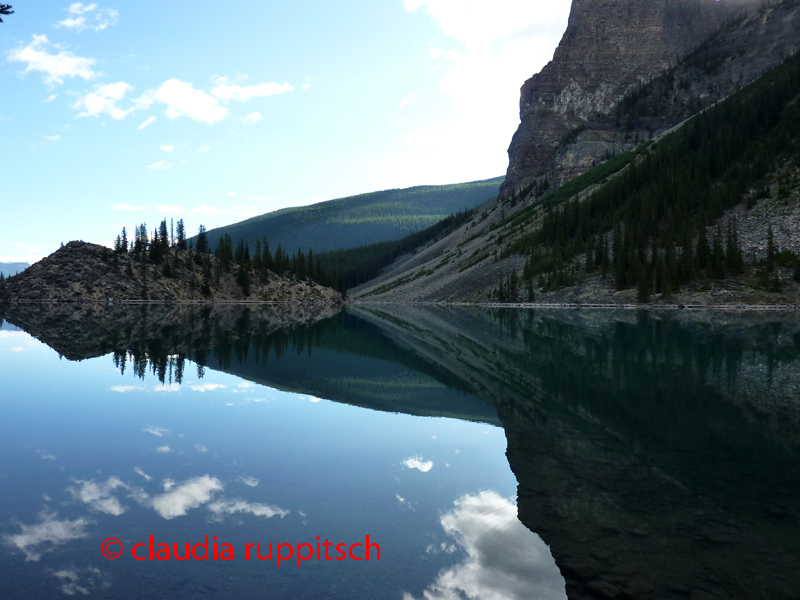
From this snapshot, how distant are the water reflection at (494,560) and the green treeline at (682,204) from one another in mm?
102391

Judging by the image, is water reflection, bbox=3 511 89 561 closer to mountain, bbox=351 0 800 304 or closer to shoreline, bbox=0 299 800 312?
shoreline, bbox=0 299 800 312

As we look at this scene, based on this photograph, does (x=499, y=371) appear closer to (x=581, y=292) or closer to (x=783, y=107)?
(x=581, y=292)

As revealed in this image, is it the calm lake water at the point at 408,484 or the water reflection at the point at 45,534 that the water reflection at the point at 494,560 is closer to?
the calm lake water at the point at 408,484

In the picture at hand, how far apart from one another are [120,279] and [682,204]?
135 m

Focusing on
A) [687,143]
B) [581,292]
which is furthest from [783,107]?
[581,292]

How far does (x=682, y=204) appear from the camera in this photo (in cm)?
12481

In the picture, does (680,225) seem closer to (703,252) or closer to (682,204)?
(682,204)

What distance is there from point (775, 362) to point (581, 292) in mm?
85572

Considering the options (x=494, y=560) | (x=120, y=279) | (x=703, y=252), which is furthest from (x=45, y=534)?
(x=120, y=279)

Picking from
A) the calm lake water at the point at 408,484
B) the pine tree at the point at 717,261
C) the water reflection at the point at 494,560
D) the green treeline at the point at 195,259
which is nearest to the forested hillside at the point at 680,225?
the pine tree at the point at 717,261

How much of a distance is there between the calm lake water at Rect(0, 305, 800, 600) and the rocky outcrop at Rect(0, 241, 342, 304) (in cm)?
11482

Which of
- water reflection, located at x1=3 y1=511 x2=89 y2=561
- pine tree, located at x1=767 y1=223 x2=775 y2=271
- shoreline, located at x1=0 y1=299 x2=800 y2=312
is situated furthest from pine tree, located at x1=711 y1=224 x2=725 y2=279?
water reflection, located at x1=3 y1=511 x2=89 y2=561

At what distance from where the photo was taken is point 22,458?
47.3ft

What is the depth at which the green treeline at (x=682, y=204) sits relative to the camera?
105 metres
